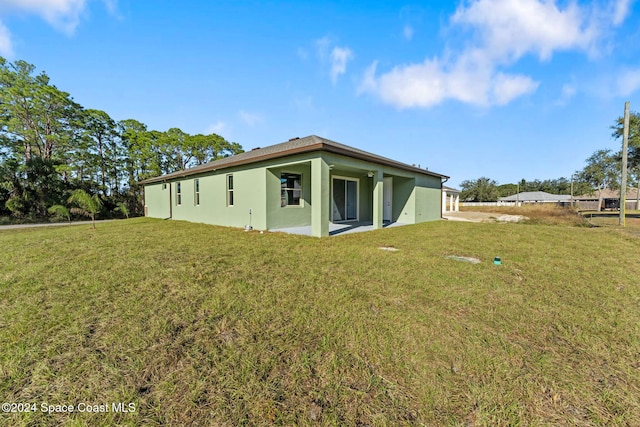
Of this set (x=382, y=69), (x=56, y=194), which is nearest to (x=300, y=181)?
(x=382, y=69)

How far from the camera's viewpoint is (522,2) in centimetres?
809

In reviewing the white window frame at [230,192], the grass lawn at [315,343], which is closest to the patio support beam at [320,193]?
the grass lawn at [315,343]

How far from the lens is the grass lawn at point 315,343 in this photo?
5.93 ft

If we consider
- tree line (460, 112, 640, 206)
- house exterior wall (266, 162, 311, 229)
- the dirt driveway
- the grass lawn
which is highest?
tree line (460, 112, 640, 206)

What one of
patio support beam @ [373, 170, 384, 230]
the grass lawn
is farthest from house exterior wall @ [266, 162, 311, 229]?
the grass lawn

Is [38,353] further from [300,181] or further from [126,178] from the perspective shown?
[126,178]

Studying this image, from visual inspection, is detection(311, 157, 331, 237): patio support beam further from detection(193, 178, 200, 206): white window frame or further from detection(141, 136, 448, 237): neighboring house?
detection(193, 178, 200, 206): white window frame

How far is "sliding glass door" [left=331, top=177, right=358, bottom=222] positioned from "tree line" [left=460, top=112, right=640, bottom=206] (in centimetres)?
2182

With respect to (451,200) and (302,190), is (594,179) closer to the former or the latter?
(451,200)

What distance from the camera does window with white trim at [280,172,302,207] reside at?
10.1 meters

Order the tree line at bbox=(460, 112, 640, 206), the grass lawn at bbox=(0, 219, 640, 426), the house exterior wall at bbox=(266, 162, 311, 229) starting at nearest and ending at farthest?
1. the grass lawn at bbox=(0, 219, 640, 426)
2. the house exterior wall at bbox=(266, 162, 311, 229)
3. the tree line at bbox=(460, 112, 640, 206)

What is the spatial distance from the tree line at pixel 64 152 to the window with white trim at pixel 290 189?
8044 mm

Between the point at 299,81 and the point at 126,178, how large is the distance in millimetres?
22871

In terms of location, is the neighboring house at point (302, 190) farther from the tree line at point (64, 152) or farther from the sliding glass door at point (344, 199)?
the tree line at point (64, 152)
